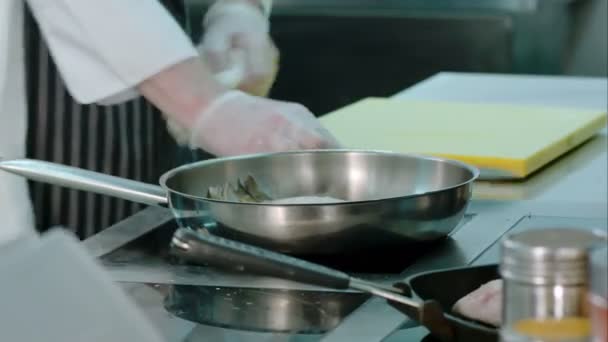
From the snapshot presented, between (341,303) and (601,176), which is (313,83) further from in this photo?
(341,303)

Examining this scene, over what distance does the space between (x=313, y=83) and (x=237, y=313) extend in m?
2.26

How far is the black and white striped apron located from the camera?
→ 5.32 ft

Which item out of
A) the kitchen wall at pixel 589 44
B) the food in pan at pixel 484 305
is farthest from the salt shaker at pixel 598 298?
the kitchen wall at pixel 589 44

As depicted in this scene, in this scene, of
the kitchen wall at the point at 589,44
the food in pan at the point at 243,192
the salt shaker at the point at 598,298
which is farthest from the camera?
the kitchen wall at the point at 589,44

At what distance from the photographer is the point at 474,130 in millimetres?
1581

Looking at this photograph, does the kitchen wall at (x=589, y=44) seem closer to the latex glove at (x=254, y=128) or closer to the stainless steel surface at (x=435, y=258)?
the stainless steel surface at (x=435, y=258)

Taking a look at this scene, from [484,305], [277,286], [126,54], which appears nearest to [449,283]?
[484,305]

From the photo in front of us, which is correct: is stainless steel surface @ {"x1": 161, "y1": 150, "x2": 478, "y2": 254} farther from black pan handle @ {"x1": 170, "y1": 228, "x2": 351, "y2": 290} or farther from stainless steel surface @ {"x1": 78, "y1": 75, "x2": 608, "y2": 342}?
black pan handle @ {"x1": 170, "y1": 228, "x2": 351, "y2": 290}

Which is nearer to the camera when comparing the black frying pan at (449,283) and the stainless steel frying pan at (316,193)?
the black frying pan at (449,283)

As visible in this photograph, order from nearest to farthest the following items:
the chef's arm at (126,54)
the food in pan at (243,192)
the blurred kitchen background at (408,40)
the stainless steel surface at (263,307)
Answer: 1. the stainless steel surface at (263,307)
2. the food in pan at (243,192)
3. the chef's arm at (126,54)
4. the blurred kitchen background at (408,40)

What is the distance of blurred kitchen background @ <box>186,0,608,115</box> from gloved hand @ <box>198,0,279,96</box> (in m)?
1.24

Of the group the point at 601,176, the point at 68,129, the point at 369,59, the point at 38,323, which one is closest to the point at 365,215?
the point at 38,323

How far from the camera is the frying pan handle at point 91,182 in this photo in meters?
1.07

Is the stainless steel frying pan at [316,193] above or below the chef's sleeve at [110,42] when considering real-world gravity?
below
